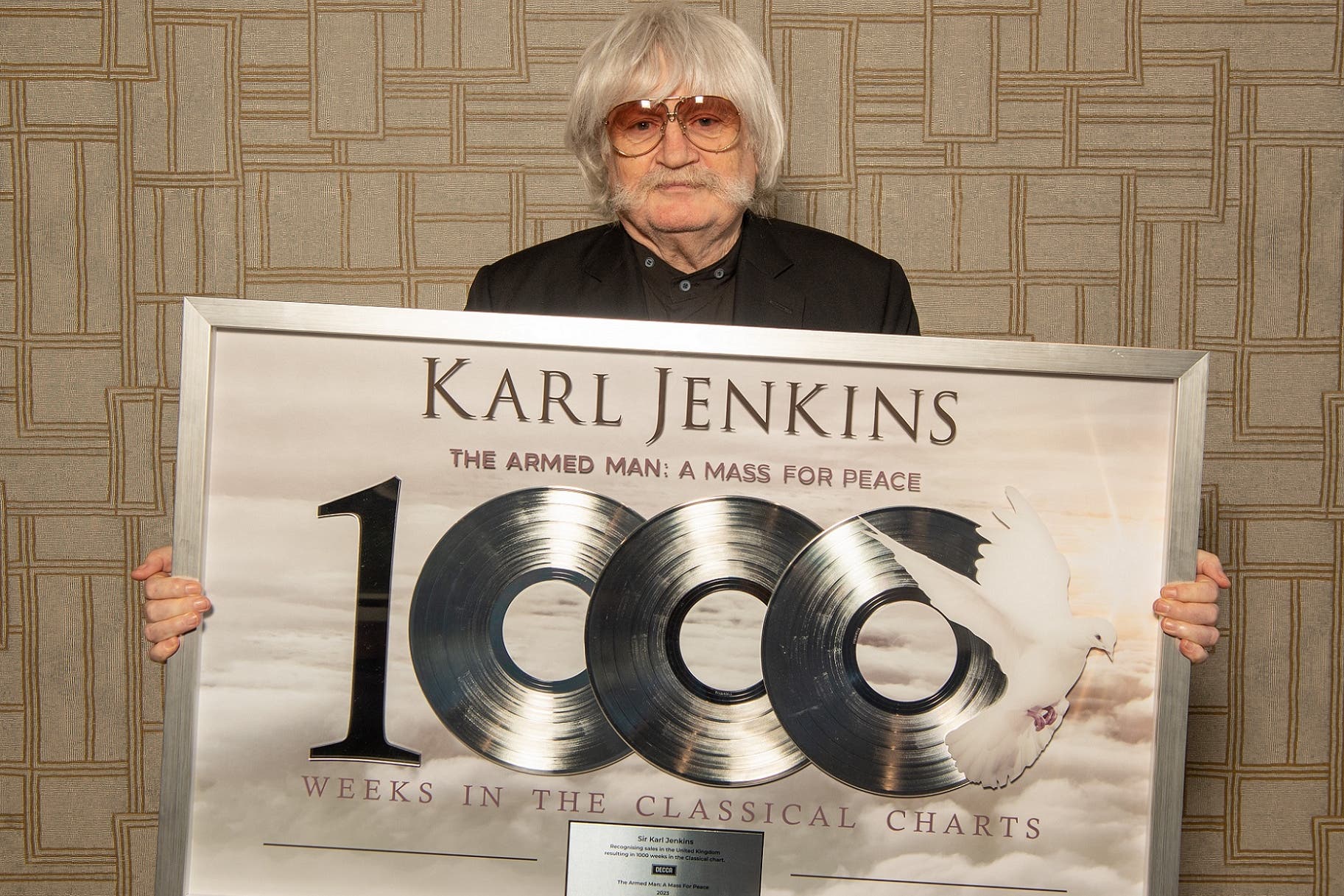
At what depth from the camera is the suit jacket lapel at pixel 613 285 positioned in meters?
1.30

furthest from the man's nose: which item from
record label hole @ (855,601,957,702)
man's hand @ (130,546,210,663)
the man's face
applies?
man's hand @ (130,546,210,663)

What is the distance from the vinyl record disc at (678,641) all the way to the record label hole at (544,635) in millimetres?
15

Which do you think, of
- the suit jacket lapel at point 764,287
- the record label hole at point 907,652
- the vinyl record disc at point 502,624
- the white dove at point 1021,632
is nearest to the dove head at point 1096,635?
the white dove at point 1021,632

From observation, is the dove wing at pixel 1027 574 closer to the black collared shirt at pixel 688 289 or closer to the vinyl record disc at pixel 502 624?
the vinyl record disc at pixel 502 624

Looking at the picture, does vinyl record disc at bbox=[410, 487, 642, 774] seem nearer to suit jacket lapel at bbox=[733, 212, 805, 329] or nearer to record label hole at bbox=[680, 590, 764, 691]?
record label hole at bbox=[680, 590, 764, 691]

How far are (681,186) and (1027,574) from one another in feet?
2.06

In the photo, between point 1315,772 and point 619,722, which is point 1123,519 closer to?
point 619,722

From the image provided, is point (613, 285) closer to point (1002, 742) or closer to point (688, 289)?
point (688, 289)

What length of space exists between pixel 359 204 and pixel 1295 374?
1564mm

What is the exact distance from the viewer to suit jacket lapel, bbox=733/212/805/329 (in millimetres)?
1274

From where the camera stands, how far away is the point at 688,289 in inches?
52.0


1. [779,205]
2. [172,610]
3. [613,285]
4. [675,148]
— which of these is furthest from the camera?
[779,205]

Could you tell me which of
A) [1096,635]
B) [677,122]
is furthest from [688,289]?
[1096,635]

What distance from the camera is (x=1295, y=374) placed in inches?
64.9
